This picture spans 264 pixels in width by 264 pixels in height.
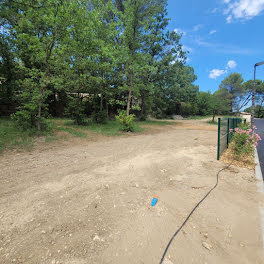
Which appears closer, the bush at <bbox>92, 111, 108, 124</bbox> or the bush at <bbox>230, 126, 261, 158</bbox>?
the bush at <bbox>230, 126, 261, 158</bbox>

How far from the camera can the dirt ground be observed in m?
1.28

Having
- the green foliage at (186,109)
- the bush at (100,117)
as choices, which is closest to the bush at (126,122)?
the bush at (100,117)

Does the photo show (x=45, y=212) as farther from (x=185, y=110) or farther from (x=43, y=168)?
(x=185, y=110)

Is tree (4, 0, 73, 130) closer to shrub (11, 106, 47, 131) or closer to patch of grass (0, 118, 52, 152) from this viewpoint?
shrub (11, 106, 47, 131)

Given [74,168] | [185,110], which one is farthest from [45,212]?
[185,110]

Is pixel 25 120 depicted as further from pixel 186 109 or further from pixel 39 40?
pixel 186 109

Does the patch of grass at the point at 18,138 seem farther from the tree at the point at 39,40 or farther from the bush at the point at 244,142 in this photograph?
the bush at the point at 244,142

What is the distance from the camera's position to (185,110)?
2820 centimetres

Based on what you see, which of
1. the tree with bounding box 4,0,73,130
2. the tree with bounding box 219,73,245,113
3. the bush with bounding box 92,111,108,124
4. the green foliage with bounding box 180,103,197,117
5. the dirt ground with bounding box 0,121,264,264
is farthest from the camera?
the tree with bounding box 219,73,245,113

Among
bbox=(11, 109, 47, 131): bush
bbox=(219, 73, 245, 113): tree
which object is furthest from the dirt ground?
bbox=(219, 73, 245, 113): tree

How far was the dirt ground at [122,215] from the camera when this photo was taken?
4.19 ft

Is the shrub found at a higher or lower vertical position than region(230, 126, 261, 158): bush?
higher

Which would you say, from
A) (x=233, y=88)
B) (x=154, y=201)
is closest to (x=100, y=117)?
(x=154, y=201)

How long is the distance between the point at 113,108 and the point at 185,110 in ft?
60.5
